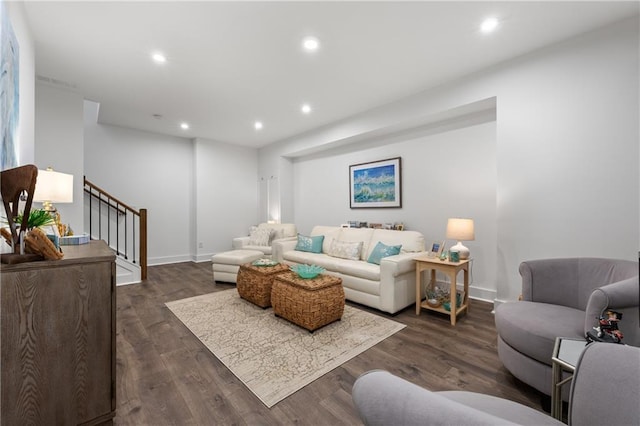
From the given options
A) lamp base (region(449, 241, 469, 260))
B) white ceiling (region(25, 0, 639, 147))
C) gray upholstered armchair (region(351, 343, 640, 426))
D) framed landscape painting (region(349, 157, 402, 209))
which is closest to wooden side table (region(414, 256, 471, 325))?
lamp base (region(449, 241, 469, 260))

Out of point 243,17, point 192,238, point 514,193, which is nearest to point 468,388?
point 514,193

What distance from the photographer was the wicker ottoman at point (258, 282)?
3.16 metres

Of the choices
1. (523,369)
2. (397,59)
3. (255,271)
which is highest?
(397,59)

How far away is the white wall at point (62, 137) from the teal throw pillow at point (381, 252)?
3.74m

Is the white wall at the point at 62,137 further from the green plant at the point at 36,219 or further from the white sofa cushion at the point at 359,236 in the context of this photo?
the white sofa cushion at the point at 359,236

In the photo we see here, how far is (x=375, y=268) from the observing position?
3.23 metres

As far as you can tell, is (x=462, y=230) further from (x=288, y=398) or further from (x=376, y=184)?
(x=288, y=398)

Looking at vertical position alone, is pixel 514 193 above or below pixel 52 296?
above

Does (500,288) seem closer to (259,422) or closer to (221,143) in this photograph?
(259,422)

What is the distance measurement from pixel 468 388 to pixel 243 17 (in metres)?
3.19

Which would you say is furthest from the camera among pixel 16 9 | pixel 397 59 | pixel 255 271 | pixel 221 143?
pixel 221 143

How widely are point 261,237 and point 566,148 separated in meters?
4.41

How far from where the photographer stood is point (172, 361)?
7.04 ft

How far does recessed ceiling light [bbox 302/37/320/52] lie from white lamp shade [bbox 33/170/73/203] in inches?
93.5
